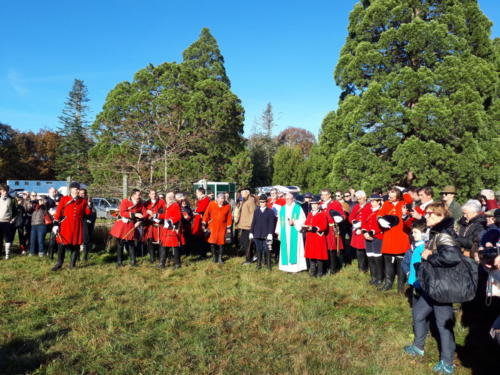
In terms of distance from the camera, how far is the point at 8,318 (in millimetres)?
5129

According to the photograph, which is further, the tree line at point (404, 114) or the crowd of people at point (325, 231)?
the tree line at point (404, 114)

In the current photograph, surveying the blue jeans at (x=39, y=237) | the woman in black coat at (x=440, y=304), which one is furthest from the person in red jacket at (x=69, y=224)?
the woman in black coat at (x=440, y=304)

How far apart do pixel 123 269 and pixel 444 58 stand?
1658cm

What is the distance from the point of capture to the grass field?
394 centimetres

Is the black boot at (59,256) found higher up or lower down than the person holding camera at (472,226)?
lower down

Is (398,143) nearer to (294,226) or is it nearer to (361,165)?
(361,165)

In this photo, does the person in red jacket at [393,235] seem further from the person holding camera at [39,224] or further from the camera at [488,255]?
the person holding camera at [39,224]

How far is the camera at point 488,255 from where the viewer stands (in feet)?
13.5

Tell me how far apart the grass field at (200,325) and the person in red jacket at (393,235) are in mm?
359

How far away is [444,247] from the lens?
361 cm

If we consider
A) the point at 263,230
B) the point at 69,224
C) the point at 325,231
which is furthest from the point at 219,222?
the point at 69,224

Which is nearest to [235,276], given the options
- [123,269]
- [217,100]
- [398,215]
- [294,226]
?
[294,226]

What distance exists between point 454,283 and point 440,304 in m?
0.37

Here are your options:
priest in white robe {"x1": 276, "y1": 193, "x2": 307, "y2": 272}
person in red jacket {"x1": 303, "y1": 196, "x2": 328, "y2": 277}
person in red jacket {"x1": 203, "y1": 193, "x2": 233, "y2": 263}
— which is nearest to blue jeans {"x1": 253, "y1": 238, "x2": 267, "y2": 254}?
priest in white robe {"x1": 276, "y1": 193, "x2": 307, "y2": 272}
